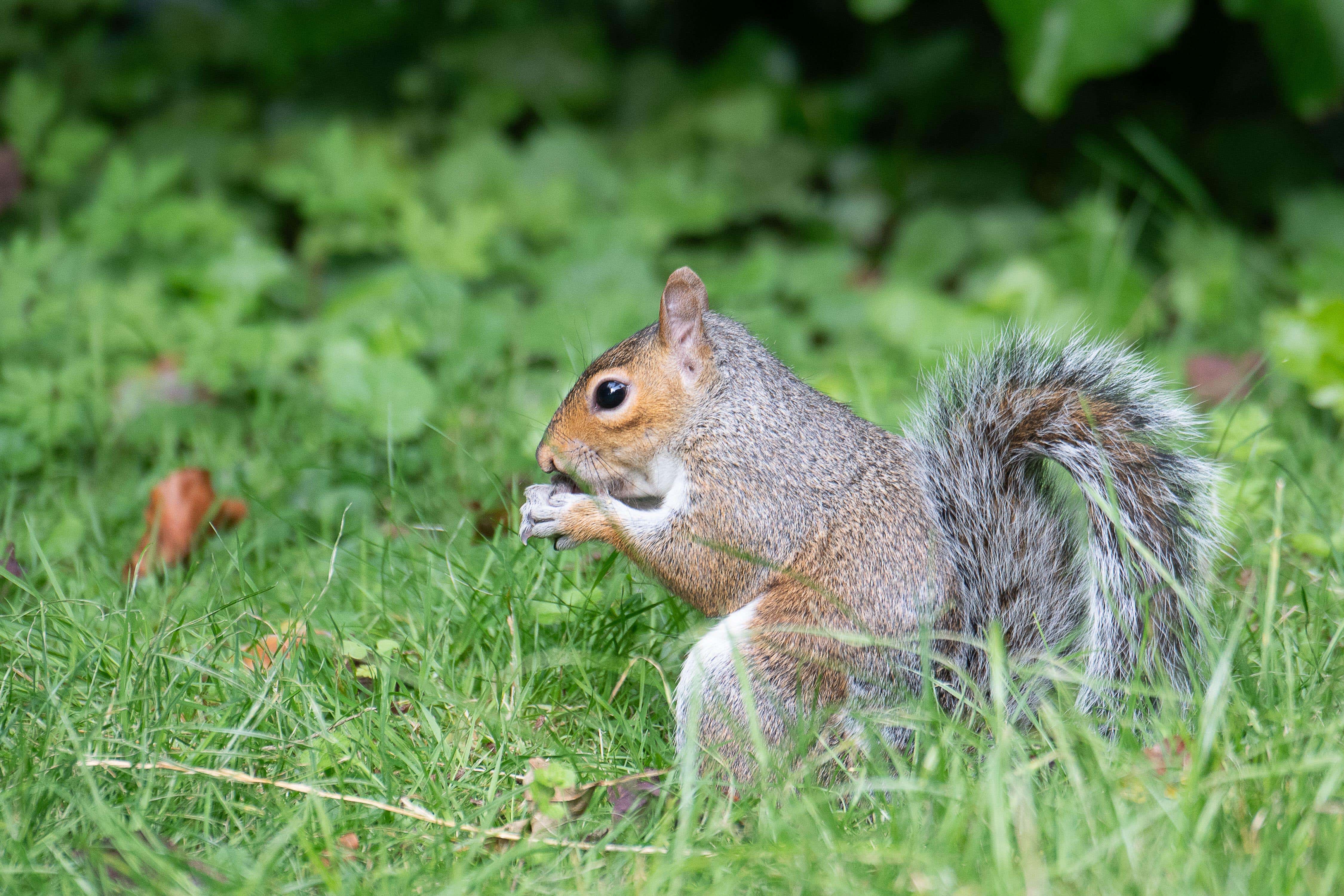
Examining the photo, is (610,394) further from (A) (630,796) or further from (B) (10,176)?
(B) (10,176)

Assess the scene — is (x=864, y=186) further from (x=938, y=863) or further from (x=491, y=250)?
(x=938, y=863)

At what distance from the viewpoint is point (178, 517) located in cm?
214

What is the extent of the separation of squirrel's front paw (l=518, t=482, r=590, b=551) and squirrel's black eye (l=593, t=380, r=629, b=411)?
0.46 feet

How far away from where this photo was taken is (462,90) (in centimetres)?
383

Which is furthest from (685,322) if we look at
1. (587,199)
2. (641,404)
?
(587,199)

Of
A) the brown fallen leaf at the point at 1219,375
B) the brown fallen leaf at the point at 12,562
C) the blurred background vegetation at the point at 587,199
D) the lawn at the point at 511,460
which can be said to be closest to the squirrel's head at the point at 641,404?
the lawn at the point at 511,460

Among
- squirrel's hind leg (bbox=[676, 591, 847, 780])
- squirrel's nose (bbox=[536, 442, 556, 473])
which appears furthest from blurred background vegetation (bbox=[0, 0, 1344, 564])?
squirrel's hind leg (bbox=[676, 591, 847, 780])

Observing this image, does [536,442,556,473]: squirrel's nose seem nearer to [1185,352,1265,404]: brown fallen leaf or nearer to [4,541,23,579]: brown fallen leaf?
[4,541,23,579]: brown fallen leaf

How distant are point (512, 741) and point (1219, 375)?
2.06m

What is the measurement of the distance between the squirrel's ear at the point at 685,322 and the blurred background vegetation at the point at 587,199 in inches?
28.0

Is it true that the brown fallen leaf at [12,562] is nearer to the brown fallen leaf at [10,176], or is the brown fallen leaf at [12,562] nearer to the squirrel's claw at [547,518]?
the squirrel's claw at [547,518]

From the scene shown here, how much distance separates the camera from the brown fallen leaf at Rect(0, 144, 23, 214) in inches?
128

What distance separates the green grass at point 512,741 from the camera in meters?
1.23

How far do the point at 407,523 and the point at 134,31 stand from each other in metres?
2.66
